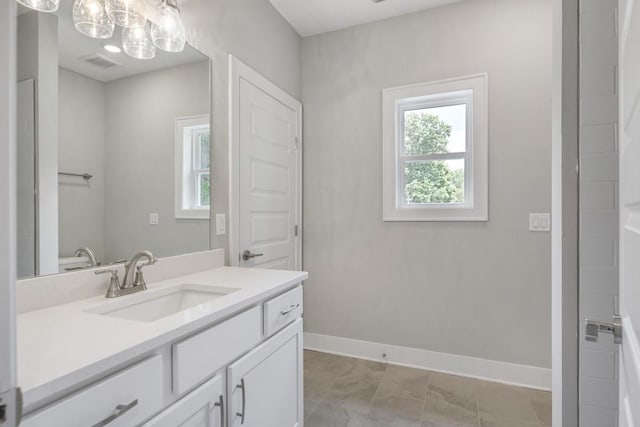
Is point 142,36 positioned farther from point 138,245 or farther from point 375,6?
point 375,6

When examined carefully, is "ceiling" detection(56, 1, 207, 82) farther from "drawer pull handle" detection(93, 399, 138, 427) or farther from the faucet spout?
"drawer pull handle" detection(93, 399, 138, 427)

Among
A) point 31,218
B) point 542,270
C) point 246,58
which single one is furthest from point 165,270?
point 542,270

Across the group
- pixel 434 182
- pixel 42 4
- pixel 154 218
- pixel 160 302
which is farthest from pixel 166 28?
pixel 434 182

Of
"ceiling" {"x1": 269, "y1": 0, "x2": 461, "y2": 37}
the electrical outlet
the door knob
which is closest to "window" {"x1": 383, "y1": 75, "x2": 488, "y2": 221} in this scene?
"ceiling" {"x1": 269, "y1": 0, "x2": 461, "y2": 37}

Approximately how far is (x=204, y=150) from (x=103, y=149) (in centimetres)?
56

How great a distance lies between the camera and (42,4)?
111 centimetres

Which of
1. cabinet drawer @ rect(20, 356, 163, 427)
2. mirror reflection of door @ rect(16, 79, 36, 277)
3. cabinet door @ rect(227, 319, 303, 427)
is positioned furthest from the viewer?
cabinet door @ rect(227, 319, 303, 427)

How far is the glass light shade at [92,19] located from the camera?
1217mm

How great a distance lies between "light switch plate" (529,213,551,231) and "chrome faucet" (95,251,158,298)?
231cm

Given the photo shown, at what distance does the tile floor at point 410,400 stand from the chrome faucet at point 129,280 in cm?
125

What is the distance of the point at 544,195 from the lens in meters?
2.20

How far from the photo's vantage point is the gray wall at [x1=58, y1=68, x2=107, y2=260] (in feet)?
3.92

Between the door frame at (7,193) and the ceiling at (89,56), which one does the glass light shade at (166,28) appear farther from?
the door frame at (7,193)

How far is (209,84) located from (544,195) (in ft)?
7.40
